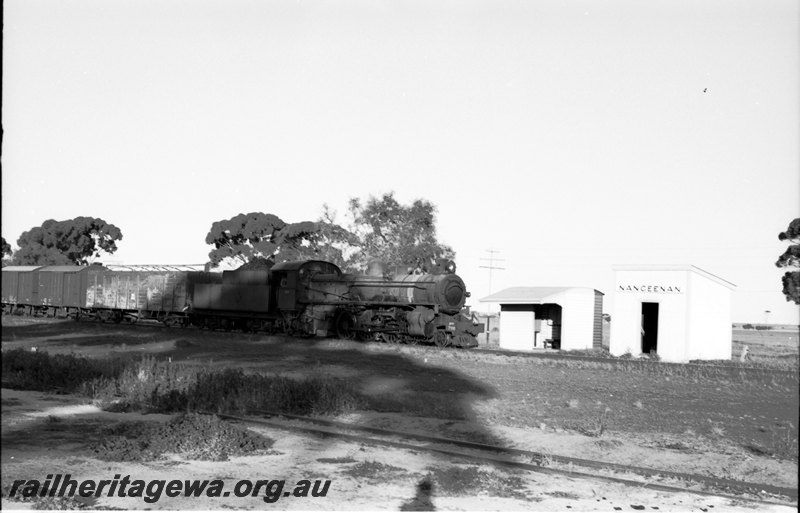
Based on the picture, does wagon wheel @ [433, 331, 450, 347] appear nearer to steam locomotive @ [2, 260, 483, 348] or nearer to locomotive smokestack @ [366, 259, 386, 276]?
steam locomotive @ [2, 260, 483, 348]

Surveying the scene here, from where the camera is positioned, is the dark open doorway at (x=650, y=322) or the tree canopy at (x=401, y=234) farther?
the tree canopy at (x=401, y=234)

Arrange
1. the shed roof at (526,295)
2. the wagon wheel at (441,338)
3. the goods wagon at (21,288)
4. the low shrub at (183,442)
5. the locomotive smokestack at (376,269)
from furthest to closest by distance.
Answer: the goods wagon at (21,288), the shed roof at (526,295), the locomotive smokestack at (376,269), the wagon wheel at (441,338), the low shrub at (183,442)

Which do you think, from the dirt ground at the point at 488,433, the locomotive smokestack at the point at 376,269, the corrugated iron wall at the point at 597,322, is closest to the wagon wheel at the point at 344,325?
the locomotive smokestack at the point at 376,269

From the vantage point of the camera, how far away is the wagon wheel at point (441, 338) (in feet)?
105

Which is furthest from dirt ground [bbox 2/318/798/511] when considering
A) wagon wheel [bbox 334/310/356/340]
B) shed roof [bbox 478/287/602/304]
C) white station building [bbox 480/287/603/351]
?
shed roof [bbox 478/287/602/304]

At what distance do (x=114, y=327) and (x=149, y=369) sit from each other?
2467cm

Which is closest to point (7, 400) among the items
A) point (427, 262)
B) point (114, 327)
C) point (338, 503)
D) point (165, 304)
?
point (338, 503)

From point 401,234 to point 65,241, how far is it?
158 feet

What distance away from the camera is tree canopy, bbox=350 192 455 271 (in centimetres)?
5819

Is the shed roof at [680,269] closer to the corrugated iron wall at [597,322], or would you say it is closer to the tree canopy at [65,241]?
the corrugated iron wall at [597,322]

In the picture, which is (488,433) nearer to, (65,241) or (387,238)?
(387,238)

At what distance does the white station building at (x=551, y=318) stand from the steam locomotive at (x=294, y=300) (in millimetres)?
10768

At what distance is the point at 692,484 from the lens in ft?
33.6

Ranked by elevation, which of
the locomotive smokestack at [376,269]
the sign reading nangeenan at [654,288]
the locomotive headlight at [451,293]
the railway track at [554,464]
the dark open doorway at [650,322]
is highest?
the locomotive smokestack at [376,269]
